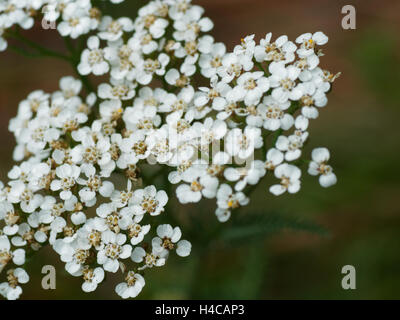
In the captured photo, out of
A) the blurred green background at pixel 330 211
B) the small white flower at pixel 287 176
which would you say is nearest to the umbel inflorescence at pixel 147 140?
the small white flower at pixel 287 176

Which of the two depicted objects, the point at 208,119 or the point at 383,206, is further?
the point at 383,206

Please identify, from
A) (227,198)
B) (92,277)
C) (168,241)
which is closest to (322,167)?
(227,198)

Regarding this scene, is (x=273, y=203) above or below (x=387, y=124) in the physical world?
below

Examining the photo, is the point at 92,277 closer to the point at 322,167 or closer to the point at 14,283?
the point at 14,283

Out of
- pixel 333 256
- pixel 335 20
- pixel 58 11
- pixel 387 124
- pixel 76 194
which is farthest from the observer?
pixel 335 20

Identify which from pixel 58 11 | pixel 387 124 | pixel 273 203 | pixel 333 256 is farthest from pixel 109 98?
pixel 387 124

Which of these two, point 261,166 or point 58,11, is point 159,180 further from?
point 58,11

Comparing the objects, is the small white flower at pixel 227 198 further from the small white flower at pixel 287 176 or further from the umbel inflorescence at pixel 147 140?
the small white flower at pixel 287 176

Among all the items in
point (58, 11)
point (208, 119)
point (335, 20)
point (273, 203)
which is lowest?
point (208, 119)
